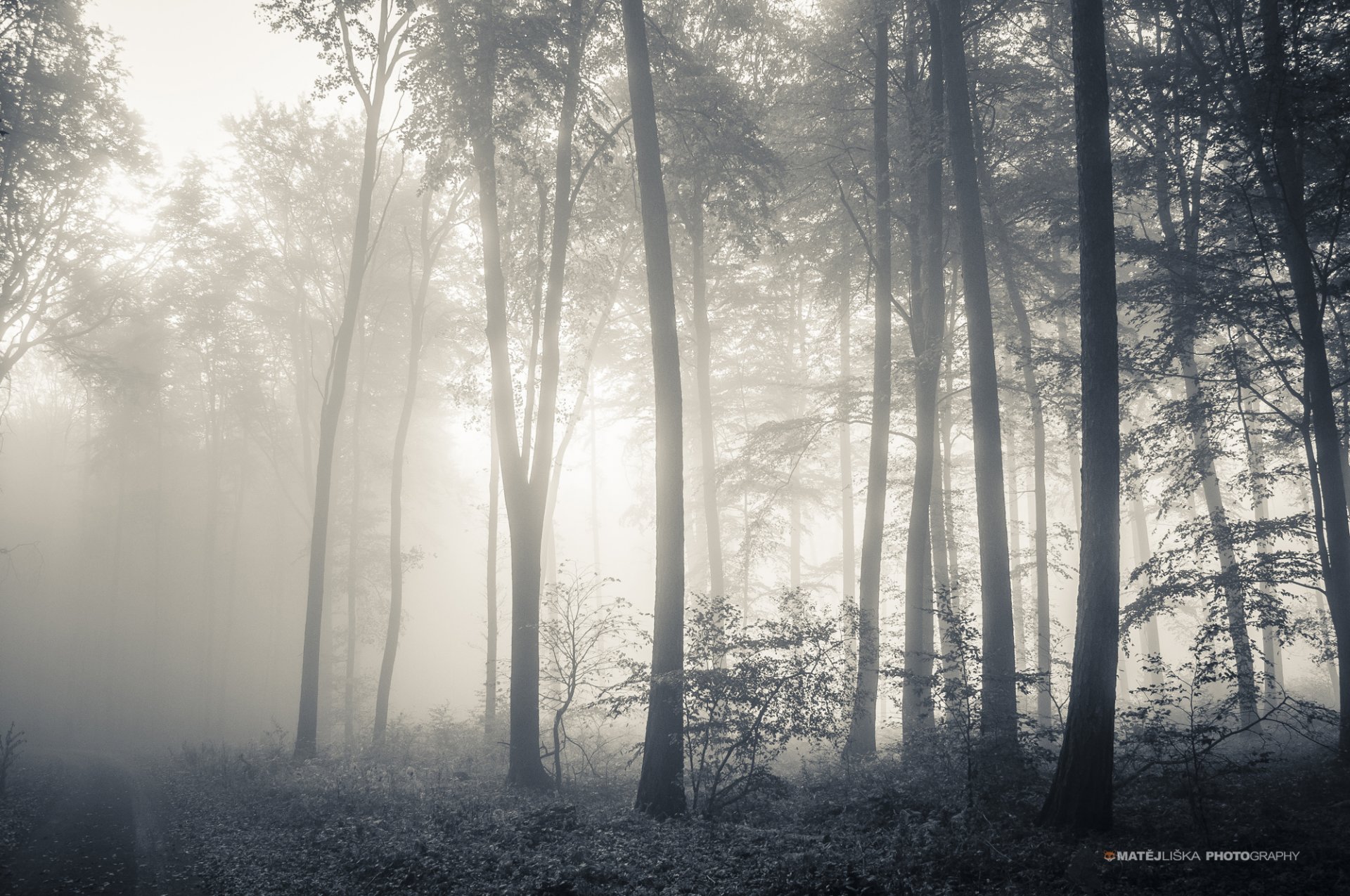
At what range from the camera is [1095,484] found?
6.28 meters

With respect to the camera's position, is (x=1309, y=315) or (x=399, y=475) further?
(x=399, y=475)

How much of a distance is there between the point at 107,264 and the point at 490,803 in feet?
56.0

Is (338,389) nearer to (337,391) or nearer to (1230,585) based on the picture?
(337,391)

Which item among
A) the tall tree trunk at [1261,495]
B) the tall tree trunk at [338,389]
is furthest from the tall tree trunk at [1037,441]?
the tall tree trunk at [338,389]

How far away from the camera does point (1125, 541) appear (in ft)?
99.1

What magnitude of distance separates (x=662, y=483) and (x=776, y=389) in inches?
517

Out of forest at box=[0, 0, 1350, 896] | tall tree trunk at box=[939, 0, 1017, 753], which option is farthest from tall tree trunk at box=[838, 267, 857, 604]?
tall tree trunk at box=[939, 0, 1017, 753]

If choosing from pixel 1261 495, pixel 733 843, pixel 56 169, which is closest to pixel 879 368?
pixel 1261 495

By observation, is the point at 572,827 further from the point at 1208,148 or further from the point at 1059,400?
the point at 1208,148

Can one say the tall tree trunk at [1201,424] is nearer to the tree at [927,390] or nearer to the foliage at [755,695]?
the tree at [927,390]

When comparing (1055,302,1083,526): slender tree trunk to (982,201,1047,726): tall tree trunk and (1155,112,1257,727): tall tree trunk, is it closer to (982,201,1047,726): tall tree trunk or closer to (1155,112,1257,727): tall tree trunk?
(982,201,1047,726): tall tree trunk

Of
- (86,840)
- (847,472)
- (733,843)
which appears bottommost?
(86,840)

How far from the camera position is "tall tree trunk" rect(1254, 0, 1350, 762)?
24.8ft

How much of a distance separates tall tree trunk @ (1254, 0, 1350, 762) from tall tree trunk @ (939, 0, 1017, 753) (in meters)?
3.34
